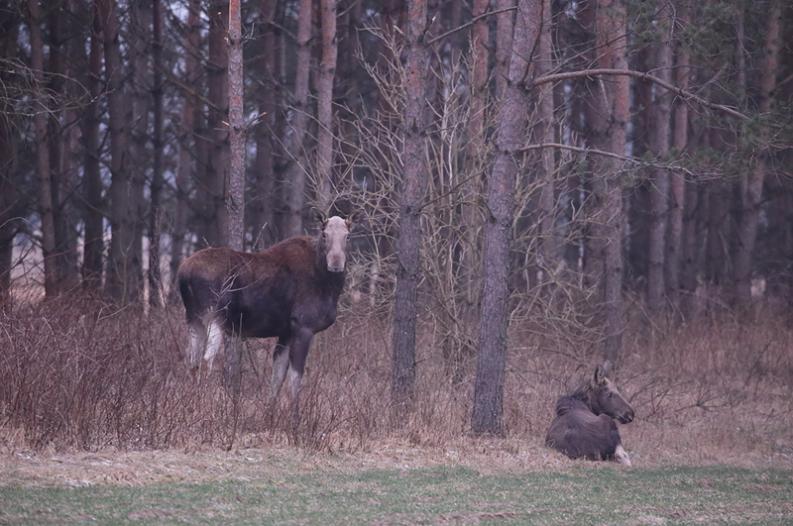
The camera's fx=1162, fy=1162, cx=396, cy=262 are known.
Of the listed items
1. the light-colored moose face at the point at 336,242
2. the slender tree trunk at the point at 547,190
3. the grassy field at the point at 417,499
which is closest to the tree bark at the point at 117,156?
the slender tree trunk at the point at 547,190

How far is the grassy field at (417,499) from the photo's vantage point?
28.6 feet

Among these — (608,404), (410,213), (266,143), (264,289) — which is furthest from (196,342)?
(266,143)

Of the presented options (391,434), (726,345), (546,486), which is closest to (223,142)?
(726,345)

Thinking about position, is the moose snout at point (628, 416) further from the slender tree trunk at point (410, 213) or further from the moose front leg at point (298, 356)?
the moose front leg at point (298, 356)

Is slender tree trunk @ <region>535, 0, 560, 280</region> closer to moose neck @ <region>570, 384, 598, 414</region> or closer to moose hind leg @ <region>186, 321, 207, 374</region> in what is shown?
moose neck @ <region>570, 384, 598, 414</region>

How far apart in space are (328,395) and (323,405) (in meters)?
0.33

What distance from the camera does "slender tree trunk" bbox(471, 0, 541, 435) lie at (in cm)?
1304

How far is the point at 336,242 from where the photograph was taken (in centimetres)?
1427

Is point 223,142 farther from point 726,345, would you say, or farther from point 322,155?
point 726,345

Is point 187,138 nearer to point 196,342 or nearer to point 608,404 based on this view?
point 196,342

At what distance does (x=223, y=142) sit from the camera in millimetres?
24688

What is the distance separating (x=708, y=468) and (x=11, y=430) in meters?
7.30

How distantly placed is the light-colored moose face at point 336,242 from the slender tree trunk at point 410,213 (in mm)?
690

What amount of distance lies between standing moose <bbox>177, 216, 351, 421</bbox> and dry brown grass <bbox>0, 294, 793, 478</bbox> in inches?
15.4
